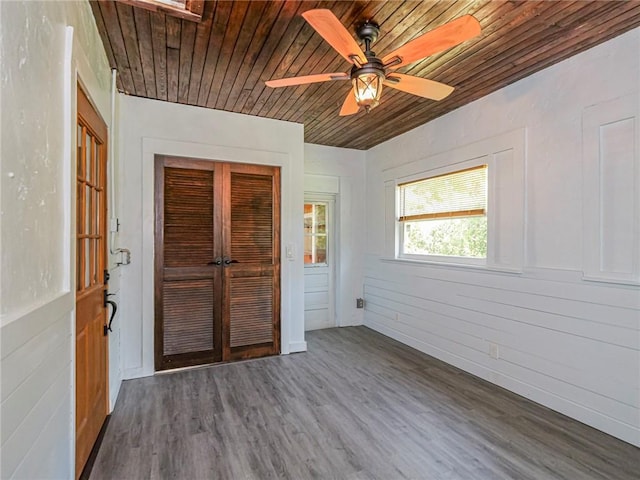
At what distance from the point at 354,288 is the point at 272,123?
2660 millimetres

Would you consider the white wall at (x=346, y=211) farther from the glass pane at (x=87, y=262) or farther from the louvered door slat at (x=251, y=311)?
the glass pane at (x=87, y=262)

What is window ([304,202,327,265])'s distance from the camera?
5121mm

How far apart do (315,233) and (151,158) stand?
2.52 m

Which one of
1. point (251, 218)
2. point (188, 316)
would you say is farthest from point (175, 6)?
point (188, 316)

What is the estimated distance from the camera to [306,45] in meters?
2.33

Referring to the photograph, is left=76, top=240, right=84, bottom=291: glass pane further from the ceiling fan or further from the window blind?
the window blind

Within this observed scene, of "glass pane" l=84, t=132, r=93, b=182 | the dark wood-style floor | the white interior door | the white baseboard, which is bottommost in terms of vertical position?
the dark wood-style floor

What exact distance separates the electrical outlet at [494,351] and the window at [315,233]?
2597 mm

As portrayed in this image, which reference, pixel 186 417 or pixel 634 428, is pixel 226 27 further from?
pixel 634 428

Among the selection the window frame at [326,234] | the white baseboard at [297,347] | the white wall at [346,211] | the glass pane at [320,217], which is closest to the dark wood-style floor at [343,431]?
the white baseboard at [297,347]

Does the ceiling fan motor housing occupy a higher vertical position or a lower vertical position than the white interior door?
higher

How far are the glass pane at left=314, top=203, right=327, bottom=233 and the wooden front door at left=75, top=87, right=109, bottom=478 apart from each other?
305 centimetres

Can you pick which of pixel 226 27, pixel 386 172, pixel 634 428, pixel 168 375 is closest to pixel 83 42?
pixel 226 27

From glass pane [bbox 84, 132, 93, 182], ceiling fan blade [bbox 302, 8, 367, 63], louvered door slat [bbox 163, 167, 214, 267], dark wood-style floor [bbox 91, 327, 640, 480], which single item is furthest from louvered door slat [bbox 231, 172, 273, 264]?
ceiling fan blade [bbox 302, 8, 367, 63]
